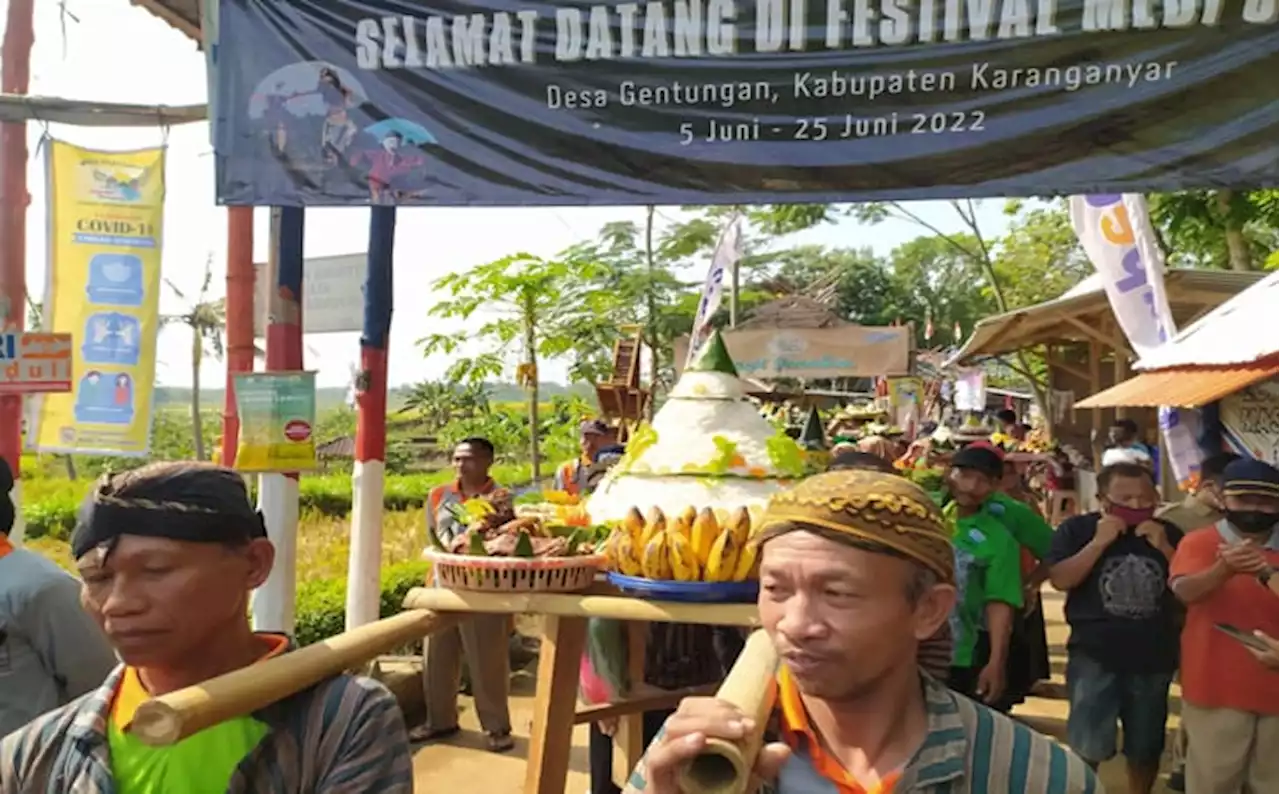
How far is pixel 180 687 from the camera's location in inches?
66.9

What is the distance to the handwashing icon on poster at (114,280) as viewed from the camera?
5.79 metres

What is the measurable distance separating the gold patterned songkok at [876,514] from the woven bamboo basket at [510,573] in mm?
1651

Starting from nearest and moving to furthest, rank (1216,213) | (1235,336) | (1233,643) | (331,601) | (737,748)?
(737,748) < (1233,643) < (1235,336) < (331,601) < (1216,213)

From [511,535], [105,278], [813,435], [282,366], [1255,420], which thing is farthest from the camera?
[1255,420]

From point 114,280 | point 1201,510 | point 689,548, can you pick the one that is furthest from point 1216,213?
point 114,280

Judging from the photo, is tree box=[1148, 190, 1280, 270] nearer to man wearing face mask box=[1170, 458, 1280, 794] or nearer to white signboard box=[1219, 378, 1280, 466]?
white signboard box=[1219, 378, 1280, 466]

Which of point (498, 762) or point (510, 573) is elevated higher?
point (510, 573)

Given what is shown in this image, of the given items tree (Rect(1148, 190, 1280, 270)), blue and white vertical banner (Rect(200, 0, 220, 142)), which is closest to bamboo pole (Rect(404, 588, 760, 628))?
blue and white vertical banner (Rect(200, 0, 220, 142))

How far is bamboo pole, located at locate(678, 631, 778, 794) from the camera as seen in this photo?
46.9 inches

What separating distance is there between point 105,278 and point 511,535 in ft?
12.1

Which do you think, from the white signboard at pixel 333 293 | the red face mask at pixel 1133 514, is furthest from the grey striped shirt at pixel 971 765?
the white signboard at pixel 333 293

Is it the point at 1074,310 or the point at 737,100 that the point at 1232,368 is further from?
the point at 1074,310

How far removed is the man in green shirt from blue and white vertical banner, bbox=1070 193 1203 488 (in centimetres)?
323

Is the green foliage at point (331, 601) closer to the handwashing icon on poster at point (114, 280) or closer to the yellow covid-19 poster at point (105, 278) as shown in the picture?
the yellow covid-19 poster at point (105, 278)
